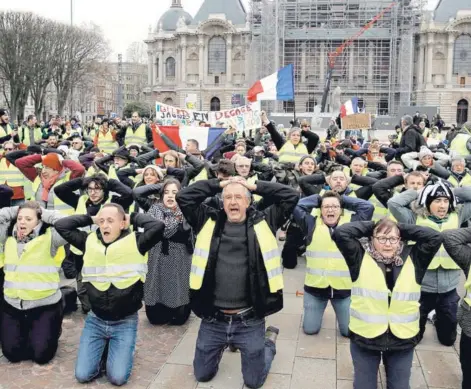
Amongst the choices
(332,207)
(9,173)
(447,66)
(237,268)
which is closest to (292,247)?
(332,207)

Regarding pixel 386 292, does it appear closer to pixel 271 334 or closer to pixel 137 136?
pixel 271 334

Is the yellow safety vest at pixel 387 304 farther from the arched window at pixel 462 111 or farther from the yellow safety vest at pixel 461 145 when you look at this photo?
the arched window at pixel 462 111

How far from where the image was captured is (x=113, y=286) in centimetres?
506

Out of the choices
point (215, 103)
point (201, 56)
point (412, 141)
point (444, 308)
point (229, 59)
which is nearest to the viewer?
point (444, 308)

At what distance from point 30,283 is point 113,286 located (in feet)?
2.66

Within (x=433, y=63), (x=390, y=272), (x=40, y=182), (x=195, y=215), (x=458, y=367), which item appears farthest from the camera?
(x=433, y=63)

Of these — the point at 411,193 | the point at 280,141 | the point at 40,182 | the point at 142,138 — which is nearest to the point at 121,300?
the point at 411,193

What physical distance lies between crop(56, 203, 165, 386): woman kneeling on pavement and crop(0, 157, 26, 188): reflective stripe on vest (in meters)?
5.24

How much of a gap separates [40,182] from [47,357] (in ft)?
11.3

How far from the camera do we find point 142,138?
43.4 feet

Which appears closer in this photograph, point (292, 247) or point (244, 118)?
point (292, 247)

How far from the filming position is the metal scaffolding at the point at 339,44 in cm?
6200

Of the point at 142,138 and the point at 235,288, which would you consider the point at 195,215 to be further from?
the point at 142,138

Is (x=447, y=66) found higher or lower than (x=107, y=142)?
higher
